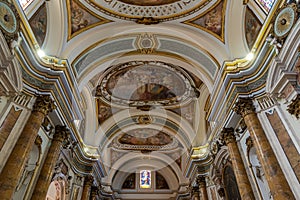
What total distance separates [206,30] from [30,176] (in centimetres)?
893

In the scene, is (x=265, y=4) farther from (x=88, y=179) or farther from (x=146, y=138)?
(x=146, y=138)

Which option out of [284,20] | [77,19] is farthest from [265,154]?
[77,19]

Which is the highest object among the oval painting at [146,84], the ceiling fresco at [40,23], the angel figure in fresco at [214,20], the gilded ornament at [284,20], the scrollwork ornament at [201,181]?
the oval painting at [146,84]

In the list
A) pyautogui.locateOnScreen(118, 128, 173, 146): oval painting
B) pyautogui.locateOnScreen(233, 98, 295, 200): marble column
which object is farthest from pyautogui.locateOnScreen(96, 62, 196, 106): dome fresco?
pyautogui.locateOnScreen(233, 98, 295, 200): marble column

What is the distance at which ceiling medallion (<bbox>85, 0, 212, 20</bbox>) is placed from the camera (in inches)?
405

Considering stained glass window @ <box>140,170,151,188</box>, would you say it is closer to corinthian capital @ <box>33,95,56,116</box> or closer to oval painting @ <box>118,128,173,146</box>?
oval painting @ <box>118,128,173,146</box>

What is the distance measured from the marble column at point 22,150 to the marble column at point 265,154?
21.7ft

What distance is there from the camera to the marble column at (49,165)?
7831 mm

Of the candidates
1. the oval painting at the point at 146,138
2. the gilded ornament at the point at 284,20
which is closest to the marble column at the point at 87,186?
the oval painting at the point at 146,138

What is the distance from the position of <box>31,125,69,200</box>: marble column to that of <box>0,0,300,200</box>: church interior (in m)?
0.04

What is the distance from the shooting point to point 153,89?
1572cm

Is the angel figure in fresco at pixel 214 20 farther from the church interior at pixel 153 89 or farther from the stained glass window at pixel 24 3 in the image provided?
the stained glass window at pixel 24 3

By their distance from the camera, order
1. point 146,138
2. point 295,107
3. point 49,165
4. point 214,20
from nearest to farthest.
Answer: point 295,107 → point 49,165 → point 214,20 → point 146,138

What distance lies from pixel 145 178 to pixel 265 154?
16.7 meters
